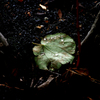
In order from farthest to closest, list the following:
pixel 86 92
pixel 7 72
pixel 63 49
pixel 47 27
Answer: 1. pixel 47 27
2. pixel 7 72
3. pixel 86 92
4. pixel 63 49

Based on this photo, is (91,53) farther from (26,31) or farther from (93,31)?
(26,31)

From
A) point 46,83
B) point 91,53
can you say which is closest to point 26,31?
point 46,83

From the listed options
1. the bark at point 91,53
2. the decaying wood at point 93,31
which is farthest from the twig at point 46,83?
the decaying wood at point 93,31

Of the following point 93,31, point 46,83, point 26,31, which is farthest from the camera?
point 26,31

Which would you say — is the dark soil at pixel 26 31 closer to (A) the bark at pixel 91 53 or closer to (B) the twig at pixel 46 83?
(B) the twig at pixel 46 83

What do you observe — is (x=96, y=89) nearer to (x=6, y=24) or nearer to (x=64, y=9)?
(x=64, y=9)

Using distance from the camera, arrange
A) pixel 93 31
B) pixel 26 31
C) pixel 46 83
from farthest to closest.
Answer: pixel 26 31
pixel 46 83
pixel 93 31

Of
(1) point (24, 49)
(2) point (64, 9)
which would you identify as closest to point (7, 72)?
(1) point (24, 49)

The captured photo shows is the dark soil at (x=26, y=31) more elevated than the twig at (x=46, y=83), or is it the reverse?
the dark soil at (x=26, y=31)

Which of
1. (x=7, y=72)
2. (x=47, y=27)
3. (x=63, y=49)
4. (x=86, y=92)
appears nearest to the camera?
(x=63, y=49)
